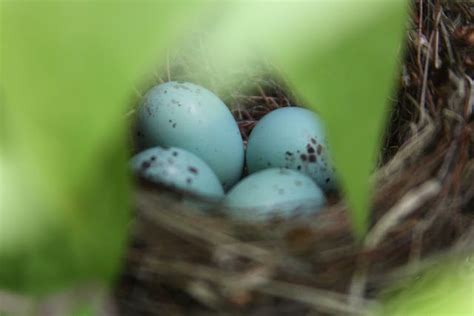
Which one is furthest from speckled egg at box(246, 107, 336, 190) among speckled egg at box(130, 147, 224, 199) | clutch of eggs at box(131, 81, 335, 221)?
speckled egg at box(130, 147, 224, 199)

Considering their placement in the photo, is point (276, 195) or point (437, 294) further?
point (276, 195)

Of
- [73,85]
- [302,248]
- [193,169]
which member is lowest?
[73,85]

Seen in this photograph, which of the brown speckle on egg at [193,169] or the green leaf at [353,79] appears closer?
the green leaf at [353,79]

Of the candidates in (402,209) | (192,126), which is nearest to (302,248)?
(402,209)

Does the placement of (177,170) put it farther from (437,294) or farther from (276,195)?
(437,294)

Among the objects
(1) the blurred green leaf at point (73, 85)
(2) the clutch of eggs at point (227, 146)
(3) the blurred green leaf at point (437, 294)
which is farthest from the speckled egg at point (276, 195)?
(1) the blurred green leaf at point (73, 85)

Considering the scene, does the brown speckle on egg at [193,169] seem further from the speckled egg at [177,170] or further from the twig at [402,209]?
the twig at [402,209]

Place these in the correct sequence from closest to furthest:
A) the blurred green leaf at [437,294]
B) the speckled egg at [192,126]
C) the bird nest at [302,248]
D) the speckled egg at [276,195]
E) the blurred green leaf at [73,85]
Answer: the blurred green leaf at [73,85]
the blurred green leaf at [437,294]
the bird nest at [302,248]
the speckled egg at [276,195]
the speckled egg at [192,126]
